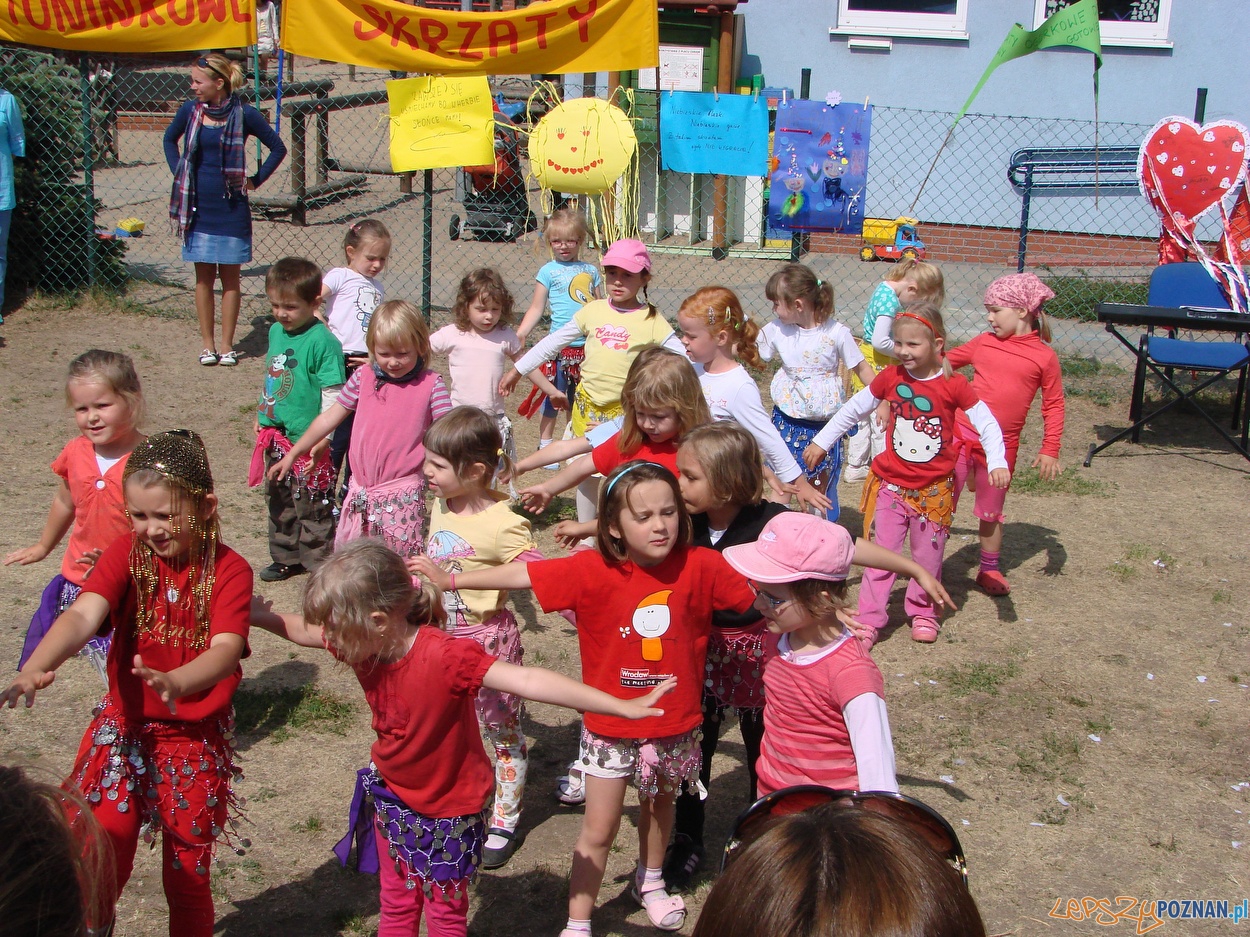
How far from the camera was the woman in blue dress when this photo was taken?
26.9 ft

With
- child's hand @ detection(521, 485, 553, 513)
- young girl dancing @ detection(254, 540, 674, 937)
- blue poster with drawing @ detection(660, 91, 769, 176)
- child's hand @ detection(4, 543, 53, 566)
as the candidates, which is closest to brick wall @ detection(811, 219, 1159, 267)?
blue poster with drawing @ detection(660, 91, 769, 176)

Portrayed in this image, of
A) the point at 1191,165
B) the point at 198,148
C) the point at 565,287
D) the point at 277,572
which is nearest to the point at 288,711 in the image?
the point at 277,572

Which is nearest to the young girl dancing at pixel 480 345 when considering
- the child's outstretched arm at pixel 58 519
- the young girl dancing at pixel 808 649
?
the child's outstretched arm at pixel 58 519

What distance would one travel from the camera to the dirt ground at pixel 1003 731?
341 centimetres

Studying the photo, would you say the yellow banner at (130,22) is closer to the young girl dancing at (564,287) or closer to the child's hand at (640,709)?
the young girl dancing at (564,287)

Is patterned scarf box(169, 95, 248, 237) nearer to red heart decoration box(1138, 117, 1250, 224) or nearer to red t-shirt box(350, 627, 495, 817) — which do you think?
red t-shirt box(350, 627, 495, 817)

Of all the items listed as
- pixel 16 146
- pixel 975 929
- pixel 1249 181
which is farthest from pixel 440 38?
pixel 975 929

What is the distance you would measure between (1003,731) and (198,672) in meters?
3.16

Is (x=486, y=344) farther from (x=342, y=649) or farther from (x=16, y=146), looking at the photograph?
(x=16, y=146)

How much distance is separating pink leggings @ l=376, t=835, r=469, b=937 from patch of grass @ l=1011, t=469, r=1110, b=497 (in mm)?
5507

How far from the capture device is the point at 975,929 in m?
1.17

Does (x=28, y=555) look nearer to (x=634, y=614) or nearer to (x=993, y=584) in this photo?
(x=634, y=614)

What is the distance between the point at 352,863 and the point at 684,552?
149 cm

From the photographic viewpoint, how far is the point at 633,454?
376 centimetres
